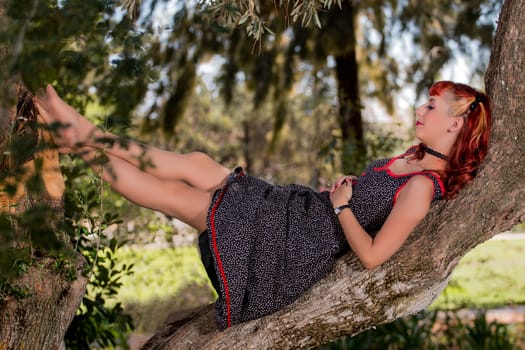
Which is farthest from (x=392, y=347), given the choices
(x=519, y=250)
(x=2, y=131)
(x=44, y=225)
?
(x=519, y=250)

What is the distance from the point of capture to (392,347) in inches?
175

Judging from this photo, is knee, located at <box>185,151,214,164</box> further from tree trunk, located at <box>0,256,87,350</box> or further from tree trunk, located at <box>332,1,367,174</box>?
tree trunk, located at <box>332,1,367,174</box>

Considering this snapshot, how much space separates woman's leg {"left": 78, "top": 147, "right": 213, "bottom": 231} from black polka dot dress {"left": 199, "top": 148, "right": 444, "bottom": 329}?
81mm

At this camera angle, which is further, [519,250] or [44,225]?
[519,250]

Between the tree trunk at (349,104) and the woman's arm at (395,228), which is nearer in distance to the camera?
the woman's arm at (395,228)

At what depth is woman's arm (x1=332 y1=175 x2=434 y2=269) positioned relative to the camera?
227cm

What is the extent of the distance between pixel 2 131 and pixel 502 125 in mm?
1529

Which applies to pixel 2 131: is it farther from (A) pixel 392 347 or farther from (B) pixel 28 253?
(A) pixel 392 347

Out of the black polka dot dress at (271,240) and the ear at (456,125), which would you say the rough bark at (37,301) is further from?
the ear at (456,125)

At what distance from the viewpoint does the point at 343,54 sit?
20.1 feet

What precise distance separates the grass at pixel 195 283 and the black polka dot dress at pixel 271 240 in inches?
74.8

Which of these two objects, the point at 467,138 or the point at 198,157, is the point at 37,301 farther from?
the point at 467,138

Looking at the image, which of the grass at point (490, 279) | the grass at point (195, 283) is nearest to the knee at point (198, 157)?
the grass at point (195, 283)

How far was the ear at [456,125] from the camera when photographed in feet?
7.94
